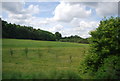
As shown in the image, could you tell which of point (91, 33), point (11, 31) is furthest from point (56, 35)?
point (91, 33)

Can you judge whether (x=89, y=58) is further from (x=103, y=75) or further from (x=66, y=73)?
(x=66, y=73)

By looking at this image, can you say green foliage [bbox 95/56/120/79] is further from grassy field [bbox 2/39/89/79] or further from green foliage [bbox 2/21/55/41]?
green foliage [bbox 2/21/55/41]

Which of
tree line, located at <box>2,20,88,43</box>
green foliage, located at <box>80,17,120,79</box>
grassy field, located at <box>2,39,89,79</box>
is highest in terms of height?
tree line, located at <box>2,20,88,43</box>

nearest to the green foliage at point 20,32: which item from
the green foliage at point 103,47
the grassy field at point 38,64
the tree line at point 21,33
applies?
the tree line at point 21,33

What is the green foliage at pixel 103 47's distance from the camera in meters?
7.25

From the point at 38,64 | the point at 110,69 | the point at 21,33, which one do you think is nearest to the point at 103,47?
the point at 110,69

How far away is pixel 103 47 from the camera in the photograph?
754cm

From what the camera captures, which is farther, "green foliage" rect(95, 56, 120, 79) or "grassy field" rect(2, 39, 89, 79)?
"green foliage" rect(95, 56, 120, 79)

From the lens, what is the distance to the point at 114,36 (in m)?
7.41

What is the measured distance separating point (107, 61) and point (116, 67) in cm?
50

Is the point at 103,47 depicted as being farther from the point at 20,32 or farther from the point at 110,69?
the point at 20,32

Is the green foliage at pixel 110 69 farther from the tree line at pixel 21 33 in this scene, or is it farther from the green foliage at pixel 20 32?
the green foliage at pixel 20 32

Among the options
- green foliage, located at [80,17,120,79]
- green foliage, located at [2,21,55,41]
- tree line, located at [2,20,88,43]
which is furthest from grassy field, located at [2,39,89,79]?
green foliage, located at [2,21,55,41]

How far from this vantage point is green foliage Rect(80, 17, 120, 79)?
7.25m
